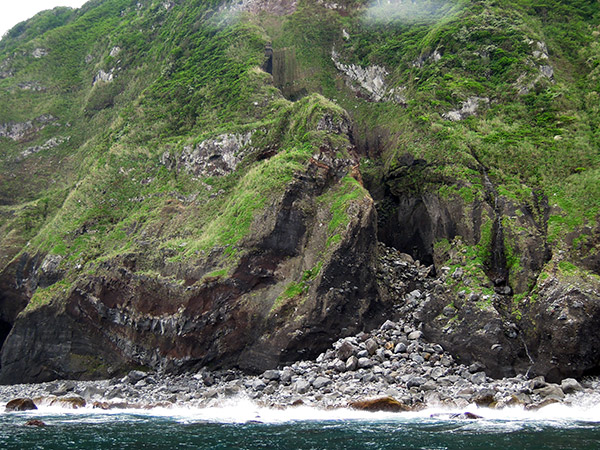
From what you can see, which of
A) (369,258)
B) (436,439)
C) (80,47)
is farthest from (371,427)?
(80,47)

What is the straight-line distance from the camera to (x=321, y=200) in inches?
1604

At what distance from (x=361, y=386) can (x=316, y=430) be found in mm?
7600

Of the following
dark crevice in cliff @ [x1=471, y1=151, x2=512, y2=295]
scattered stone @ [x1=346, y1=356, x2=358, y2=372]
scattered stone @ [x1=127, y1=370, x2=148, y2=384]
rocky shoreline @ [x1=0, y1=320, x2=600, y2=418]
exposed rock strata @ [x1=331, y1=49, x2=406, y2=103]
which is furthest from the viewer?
exposed rock strata @ [x1=331, y1=49, x2=406, y2=103]

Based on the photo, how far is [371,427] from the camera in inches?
878

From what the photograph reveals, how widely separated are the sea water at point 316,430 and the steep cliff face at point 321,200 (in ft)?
24.0

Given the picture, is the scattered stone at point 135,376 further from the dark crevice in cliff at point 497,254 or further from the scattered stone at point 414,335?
the dark crevice in cliff at point 497,254

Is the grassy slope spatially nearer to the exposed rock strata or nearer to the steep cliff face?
the steep cliff face

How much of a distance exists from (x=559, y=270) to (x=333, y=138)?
862 inches

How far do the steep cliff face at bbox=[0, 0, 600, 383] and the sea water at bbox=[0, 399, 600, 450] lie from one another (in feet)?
24.0

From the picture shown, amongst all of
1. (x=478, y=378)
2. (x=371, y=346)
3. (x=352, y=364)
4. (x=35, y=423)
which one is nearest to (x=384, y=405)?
(x=352, y=364)

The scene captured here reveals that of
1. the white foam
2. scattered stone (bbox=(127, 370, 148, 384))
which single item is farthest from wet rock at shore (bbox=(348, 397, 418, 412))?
scattered stone (bbox=(127, 370, 148, 384))

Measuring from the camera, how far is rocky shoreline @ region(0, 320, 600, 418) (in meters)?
26.0

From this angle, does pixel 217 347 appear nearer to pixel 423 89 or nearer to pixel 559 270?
pixel 559 270

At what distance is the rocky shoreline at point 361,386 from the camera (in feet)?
85.2
